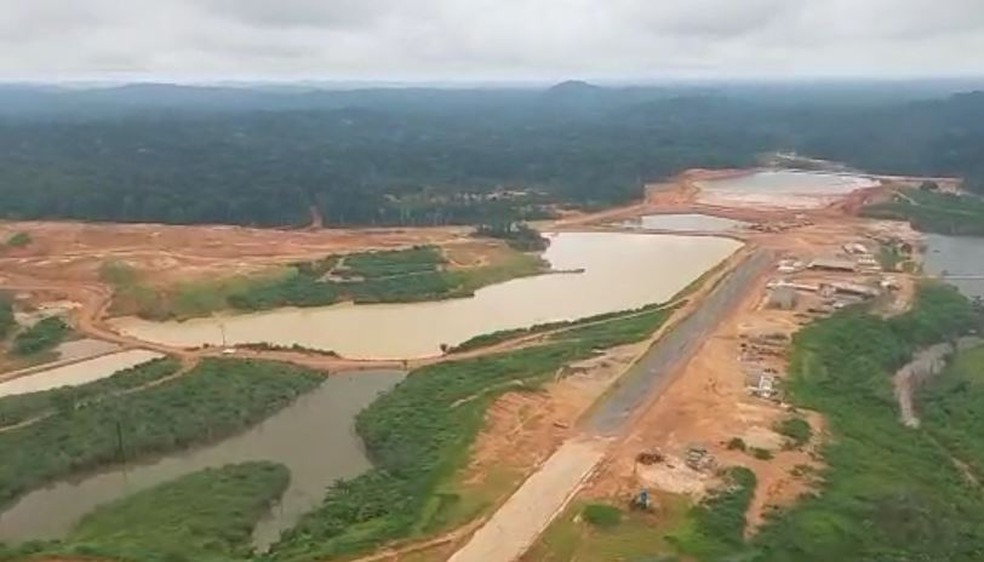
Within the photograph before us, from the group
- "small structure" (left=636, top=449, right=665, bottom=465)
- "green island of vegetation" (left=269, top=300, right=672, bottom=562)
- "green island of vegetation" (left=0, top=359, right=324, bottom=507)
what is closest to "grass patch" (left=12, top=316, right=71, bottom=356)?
"green island of vegetation" (left=0, top=359, right=324, bottom=507)

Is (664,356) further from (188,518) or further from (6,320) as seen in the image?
(6,320)

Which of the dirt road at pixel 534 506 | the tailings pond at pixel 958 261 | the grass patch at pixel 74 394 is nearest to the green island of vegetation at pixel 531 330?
the grass patch at pixel 74 394

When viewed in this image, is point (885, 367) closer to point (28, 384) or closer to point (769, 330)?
point (769, 330)

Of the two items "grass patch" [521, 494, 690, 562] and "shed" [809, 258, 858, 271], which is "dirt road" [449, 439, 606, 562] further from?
"shed" [809, 258, 858, 271]

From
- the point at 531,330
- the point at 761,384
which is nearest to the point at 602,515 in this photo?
the point at 761,384

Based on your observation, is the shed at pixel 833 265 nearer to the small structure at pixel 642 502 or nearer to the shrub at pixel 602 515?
the small structure at pixel 642 502

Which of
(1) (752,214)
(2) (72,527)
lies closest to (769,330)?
(2) (72,527)
